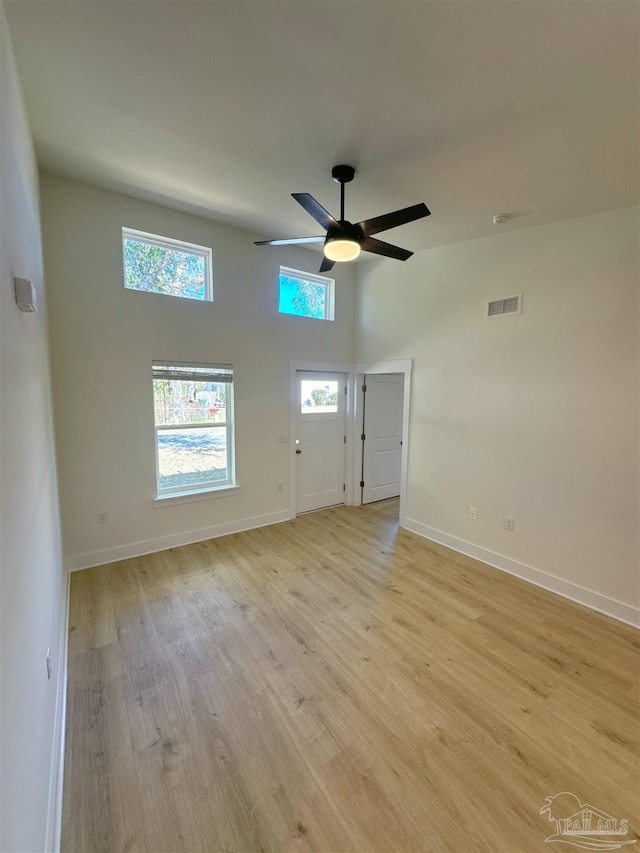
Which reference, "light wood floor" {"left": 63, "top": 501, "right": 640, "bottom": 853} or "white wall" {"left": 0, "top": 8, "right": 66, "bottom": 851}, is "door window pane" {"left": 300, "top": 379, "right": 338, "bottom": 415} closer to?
"light wood floor" {"left": 63, "top": 501, "right": 640, "bottom": 853}

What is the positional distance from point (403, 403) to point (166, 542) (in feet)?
10.6

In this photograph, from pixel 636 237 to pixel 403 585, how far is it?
3.24 metres

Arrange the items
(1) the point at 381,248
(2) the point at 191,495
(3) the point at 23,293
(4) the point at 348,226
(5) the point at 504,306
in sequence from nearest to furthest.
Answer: (3) the point at 23,293
(4) the point at 348,226
(1) the point at 381,248
(5) the point at 504,306
(2) the point at 191,495

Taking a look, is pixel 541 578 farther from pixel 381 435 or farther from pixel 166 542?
pixel 166 542

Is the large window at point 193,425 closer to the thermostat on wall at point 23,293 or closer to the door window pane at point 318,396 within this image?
the door window pane at point 318,396

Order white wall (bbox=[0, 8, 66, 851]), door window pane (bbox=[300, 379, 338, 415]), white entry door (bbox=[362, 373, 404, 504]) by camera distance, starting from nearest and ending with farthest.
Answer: white wall (bbox=[0, 8, 66, 851])
door window pane (bbox=[300, 379, 338, 415])
white entry door (bbox=[362, 373, 404, 504])

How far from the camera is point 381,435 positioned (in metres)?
5.24

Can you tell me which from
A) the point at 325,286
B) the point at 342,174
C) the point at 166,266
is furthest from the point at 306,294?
the point at 342,174

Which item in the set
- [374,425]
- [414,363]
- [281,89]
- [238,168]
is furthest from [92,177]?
[374,425]

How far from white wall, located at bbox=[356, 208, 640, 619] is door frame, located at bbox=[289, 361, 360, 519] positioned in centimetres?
97

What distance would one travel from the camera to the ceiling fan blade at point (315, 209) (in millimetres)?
1993

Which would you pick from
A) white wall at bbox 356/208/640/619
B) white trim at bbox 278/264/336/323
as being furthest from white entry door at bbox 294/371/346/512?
white wall at bbox 356/208/640/619

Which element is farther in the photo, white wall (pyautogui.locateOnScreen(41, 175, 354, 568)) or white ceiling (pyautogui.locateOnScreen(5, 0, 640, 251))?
white wall (pyautogui.locateOnScreen(41, 175, 354, 568))

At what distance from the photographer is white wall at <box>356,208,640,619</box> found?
8.83ft
